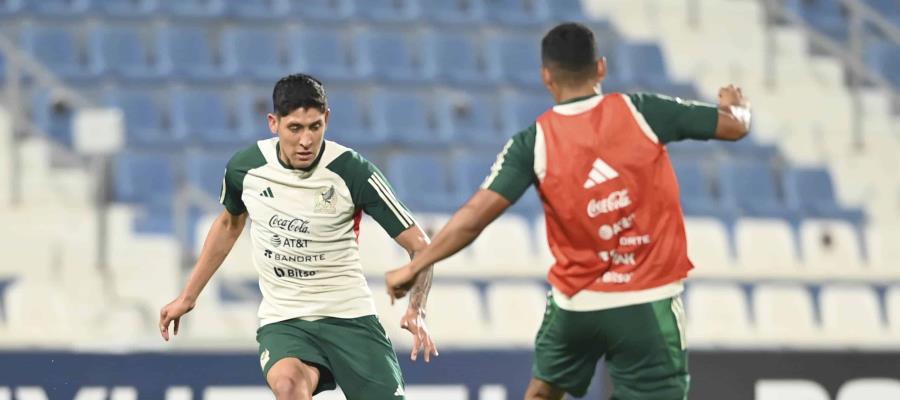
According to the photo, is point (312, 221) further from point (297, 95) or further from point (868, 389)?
point (868, 389)

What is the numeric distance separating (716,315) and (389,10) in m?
4.72

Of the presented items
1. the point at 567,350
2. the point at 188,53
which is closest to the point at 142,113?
the point at 188,53

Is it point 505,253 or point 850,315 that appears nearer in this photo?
point 850,315

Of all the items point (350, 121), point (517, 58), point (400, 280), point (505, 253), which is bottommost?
point (505, 253)

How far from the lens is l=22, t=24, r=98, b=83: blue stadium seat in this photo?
1248 cm

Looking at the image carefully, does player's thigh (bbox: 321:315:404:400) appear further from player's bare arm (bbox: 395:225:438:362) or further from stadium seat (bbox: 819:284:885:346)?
stadium seat (bbox: 819:284:885:346)

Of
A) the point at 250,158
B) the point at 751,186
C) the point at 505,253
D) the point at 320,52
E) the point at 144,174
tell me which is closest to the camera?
the point at 250,158

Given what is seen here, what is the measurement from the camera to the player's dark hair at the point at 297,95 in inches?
204

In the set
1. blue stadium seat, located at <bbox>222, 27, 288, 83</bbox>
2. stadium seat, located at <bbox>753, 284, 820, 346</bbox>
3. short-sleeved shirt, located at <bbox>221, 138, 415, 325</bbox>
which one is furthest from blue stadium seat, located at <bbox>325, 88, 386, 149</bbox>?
short-sleeved shirt, located at <bbox>221, 138, 415, 325</bbox>

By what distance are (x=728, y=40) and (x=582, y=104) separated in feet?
32.8

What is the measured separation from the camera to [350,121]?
41.1ft

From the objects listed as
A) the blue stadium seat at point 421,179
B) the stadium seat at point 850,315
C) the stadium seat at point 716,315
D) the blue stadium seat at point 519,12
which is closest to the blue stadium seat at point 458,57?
the blue stadium seat at point 519,12

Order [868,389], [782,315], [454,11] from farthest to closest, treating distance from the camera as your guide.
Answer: [454,11] < [782,315] < [868,389]

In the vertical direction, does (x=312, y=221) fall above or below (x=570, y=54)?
below
